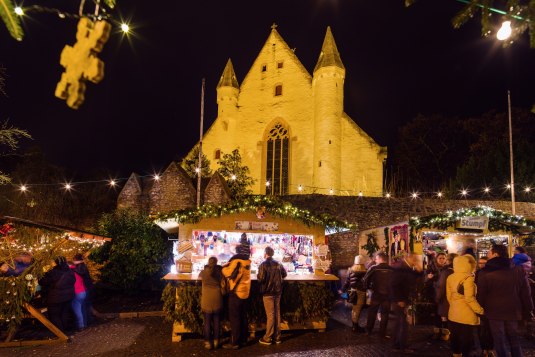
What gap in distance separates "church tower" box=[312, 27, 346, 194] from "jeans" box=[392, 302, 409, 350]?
19.5 metres

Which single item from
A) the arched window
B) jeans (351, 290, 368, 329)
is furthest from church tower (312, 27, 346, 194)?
jeans (351, 290, 368, 329)

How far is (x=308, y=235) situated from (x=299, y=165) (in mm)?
18859

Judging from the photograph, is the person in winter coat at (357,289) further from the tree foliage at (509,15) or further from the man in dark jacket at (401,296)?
the tree foliage at (509,15)

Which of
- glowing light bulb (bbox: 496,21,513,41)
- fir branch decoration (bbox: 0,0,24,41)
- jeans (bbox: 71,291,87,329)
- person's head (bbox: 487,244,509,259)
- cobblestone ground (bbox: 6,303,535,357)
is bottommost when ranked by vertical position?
cobblestone ground (bbox: 6,303,535,357)

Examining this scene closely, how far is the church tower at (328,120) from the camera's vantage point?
27453mm

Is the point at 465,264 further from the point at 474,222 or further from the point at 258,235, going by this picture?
the point at 474,222

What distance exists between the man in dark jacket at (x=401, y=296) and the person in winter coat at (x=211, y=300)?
9.77 feet

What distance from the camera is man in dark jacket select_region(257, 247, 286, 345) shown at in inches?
320

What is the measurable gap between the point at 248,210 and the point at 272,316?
9.80 ft

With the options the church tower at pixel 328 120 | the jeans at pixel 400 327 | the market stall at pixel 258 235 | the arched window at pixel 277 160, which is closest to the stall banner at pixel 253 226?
the market stall at pixel 258 235

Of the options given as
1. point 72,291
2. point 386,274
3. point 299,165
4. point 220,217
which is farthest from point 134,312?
point 299,165

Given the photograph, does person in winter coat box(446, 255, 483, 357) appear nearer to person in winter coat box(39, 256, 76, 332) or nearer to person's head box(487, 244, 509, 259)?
person's head box(487, 244, 509, 259)

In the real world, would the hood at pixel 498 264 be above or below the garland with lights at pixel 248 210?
below

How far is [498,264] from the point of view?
638cm
